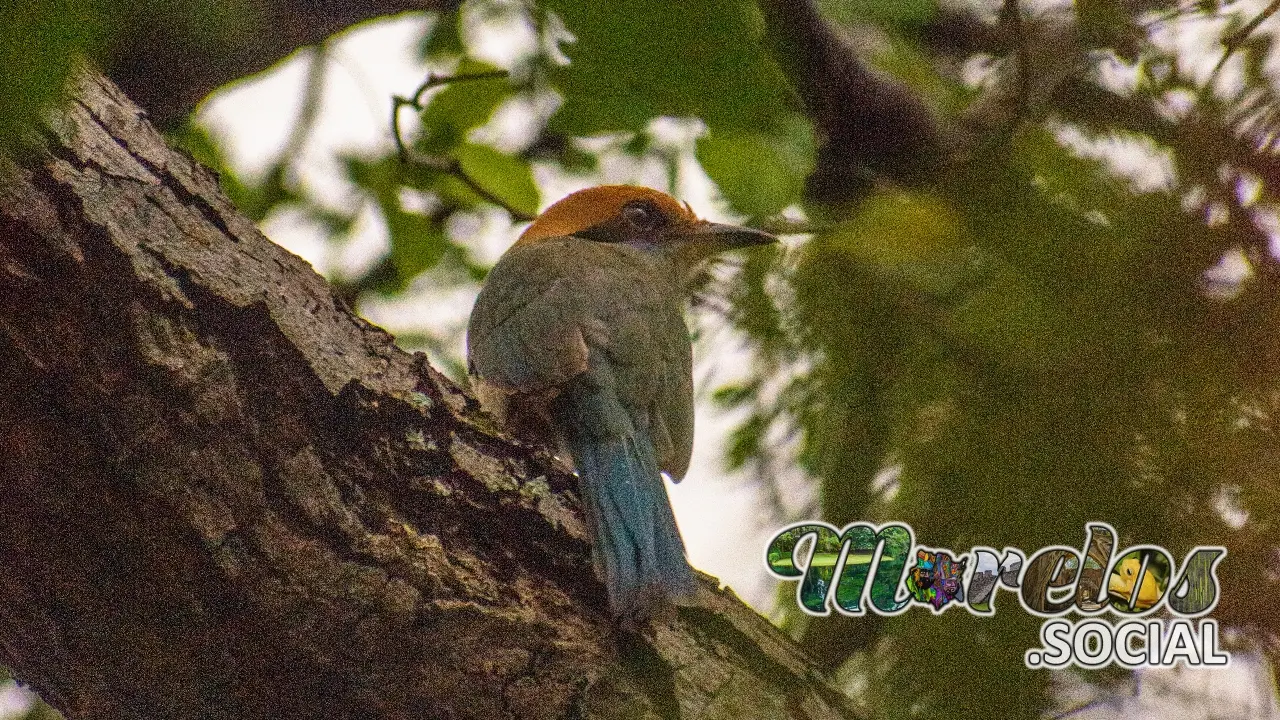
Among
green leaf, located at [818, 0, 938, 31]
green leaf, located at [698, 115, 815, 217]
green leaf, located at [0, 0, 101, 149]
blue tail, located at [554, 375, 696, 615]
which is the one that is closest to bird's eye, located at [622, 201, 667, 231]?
blue tail, located at [554, 375, 696, 615]

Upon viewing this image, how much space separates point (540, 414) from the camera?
3.01 meters

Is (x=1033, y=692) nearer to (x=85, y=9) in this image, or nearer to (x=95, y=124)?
(x=85, y=9)

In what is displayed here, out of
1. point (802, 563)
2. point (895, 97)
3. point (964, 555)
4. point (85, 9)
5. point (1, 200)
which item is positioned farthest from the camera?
point (895, 97)

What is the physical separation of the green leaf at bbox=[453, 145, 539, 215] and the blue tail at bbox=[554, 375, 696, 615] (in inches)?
45.8

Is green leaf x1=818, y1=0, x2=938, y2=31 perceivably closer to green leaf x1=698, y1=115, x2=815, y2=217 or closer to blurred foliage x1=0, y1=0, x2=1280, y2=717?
blurred foliage x1=0, y1=0, x2=1280, y2=717

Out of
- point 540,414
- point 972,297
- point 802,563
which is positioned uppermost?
point 540,414

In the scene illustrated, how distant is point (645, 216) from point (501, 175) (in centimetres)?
55

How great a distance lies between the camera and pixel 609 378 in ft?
10.0

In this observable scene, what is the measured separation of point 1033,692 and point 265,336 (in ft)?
4.50

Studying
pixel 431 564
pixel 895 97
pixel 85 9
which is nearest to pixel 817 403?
pixel 431 564

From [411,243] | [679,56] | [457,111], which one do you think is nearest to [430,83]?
[457,111]

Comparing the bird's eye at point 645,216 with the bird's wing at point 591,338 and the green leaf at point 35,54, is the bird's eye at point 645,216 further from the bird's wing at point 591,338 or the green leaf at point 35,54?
the green leaf at point 35,54

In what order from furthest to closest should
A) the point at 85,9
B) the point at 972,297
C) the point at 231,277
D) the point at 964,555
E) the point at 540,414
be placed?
the point at 540,414 < the point at 231,277 < the point at 964,555 < the point at 972,297 < the point at 85,9

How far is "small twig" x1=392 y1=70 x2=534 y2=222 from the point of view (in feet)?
12.0
